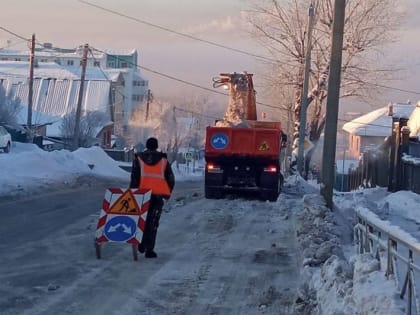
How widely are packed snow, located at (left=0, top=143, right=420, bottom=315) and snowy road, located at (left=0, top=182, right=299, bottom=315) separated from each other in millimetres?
357

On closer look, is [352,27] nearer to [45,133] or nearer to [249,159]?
[249,159]

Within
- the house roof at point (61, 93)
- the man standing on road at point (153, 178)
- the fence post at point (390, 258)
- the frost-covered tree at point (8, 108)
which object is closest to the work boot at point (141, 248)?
the man standing on road at point (153, 178)

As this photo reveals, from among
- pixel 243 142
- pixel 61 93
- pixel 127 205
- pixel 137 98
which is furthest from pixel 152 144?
pixel 137 98

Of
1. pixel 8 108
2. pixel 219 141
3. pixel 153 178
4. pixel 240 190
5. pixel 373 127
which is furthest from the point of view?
pixel 373 127

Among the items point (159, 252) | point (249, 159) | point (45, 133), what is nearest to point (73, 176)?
point (249, 159)

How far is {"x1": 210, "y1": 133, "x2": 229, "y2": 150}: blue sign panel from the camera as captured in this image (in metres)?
27.2

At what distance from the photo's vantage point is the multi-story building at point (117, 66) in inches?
4343

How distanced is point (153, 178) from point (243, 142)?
13786mm

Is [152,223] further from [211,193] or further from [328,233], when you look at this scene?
[211,193]

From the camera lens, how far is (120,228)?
515 inches

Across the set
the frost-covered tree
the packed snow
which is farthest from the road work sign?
the frost-covered tree

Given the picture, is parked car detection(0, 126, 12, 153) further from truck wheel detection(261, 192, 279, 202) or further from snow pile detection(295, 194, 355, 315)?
snow pile detection(295, 194, 355, 315)

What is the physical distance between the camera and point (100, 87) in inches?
3629

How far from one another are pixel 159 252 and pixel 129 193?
129 cm
